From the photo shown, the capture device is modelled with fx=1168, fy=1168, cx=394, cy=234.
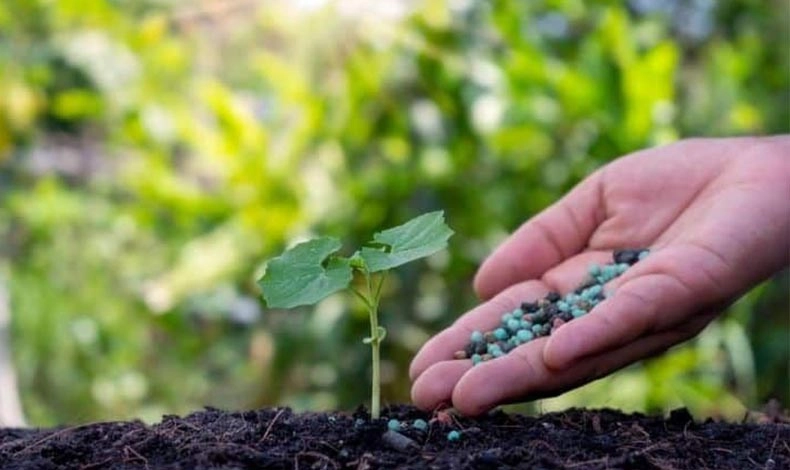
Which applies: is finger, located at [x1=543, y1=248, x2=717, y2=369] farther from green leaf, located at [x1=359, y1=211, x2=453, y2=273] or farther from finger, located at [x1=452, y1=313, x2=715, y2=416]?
green leaf, located at [x1=359, y1=211, x2=453, y2=273]

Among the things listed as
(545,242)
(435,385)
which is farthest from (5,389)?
(435,385)

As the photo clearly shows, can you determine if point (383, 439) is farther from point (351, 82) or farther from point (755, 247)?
point (351, 82)

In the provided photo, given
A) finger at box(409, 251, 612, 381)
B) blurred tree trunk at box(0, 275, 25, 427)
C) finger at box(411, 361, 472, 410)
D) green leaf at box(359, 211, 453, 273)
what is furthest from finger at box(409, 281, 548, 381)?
blurred tree trunk at box(0, 275, 25, 427)

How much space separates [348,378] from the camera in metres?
2.92

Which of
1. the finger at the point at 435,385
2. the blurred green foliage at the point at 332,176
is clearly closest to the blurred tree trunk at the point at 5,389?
the blurred green foliage at the point at 332,176

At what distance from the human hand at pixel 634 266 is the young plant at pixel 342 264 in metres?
0.14

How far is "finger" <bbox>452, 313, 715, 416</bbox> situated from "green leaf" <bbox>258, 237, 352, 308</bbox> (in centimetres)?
17

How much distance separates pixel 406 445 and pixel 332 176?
209 centimetres

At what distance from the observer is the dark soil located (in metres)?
0.93

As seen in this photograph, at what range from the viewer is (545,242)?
150cm

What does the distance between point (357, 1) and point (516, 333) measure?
2.04 m

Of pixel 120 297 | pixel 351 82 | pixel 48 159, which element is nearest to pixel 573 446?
pixel 351 82

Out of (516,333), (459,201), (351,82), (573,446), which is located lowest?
(573,446)

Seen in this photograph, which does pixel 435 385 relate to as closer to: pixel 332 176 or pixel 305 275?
pixel 305 275
